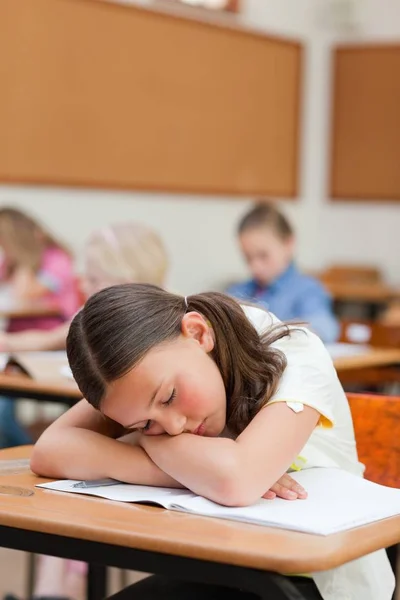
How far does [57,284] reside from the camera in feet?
18.4

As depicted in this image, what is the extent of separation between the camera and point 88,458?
66.1 inches

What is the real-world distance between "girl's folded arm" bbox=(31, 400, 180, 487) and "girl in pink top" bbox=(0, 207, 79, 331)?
366 centimetres

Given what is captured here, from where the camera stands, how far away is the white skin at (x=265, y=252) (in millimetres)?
4781

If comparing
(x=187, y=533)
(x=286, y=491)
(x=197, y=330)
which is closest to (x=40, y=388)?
(x=197, y=330)

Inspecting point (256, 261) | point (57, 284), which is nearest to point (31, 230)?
point (57, 284)

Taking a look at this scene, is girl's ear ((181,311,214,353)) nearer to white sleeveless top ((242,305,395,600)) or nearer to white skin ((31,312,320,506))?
white skin ((31,312,320,506))

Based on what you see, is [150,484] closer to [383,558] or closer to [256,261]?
[383,558]

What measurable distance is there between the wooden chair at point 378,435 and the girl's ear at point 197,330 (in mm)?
467

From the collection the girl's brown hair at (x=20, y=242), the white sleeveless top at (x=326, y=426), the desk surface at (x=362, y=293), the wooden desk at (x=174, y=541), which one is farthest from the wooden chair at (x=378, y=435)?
the desk surface at (x=362, y=293)

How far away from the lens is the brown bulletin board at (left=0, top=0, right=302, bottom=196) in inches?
273

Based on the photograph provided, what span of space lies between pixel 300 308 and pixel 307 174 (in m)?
4.54

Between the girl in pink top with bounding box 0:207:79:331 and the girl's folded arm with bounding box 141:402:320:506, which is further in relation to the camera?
the girl in pink top with bounding box 0:207:79:331

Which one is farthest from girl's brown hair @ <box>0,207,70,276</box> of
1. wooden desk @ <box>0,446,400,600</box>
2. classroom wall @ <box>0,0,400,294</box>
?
wooden desk @ <box>0,446,400,600</box>

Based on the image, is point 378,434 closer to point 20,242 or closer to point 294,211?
point 20,242
